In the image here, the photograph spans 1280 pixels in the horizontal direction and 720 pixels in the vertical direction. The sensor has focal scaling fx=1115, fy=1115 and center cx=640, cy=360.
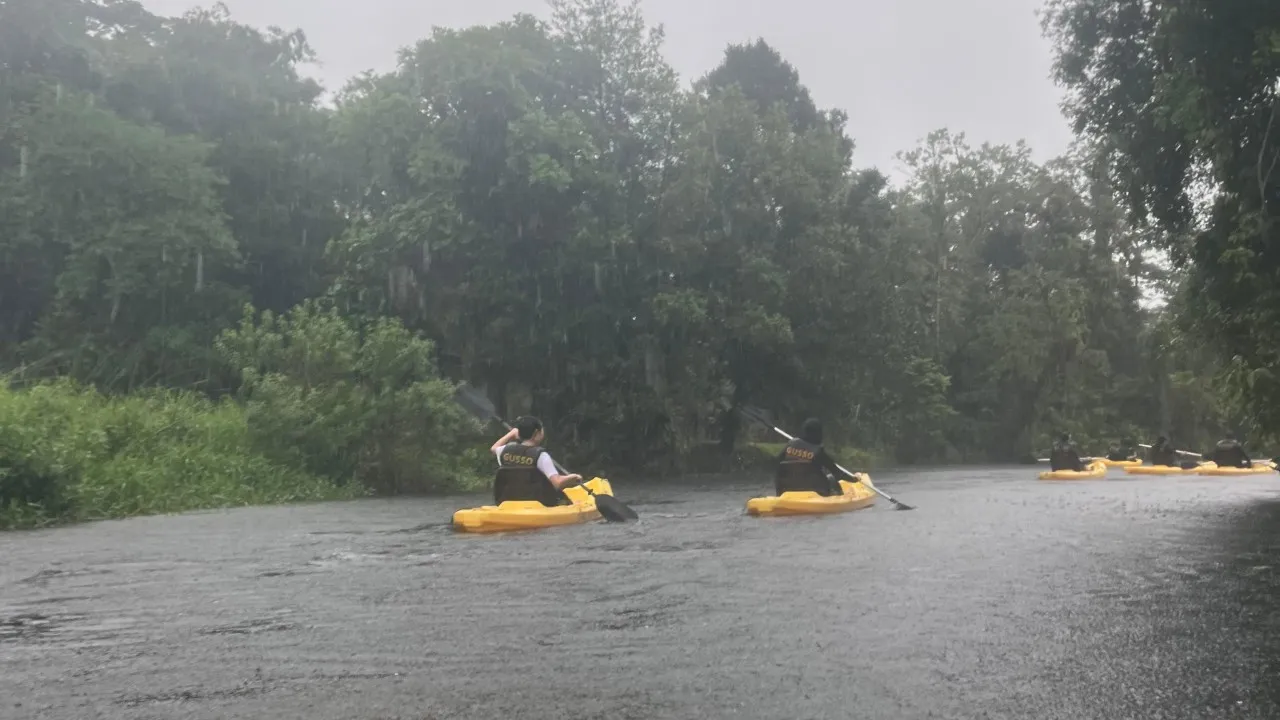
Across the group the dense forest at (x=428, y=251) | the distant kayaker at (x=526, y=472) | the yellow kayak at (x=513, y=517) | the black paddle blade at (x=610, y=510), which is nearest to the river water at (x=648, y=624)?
the yellow kayak at (x=513, y=517)

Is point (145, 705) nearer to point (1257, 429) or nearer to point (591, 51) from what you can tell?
point (1257, 429)

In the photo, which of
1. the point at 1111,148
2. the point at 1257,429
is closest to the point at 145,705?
the point at 1257,429

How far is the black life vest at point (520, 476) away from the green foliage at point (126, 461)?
6.26 m

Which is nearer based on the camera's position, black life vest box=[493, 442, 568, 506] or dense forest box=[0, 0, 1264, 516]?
black life vest box=[493, 442, 568, 506]

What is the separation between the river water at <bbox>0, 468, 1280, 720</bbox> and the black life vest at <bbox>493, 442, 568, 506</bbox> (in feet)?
1.91

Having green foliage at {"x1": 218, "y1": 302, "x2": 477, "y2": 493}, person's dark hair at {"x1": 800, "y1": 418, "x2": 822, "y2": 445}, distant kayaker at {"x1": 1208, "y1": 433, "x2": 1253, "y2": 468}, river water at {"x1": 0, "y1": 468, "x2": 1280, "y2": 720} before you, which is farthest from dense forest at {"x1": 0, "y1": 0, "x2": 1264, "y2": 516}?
river water at {"x1": 0, "y1": 468, "x2": 1280, "y2": 720}

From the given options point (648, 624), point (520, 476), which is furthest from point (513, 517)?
point (648, 624)

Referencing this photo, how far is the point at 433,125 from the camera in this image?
30906 millimetres

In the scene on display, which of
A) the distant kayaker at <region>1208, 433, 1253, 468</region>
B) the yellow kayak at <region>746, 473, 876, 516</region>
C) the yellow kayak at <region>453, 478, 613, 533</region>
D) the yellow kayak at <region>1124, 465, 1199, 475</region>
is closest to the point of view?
the yellow kayak at <region>453, 478, 613, 533</region>

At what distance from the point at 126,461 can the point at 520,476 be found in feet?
27.5

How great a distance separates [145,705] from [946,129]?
165 ft

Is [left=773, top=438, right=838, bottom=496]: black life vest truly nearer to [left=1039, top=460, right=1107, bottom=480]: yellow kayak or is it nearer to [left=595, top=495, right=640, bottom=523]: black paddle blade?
[left=595, top=495, right=640, bottom=523]: black paddle blade

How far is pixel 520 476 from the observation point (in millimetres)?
12570

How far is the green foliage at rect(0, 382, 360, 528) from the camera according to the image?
1433cm
